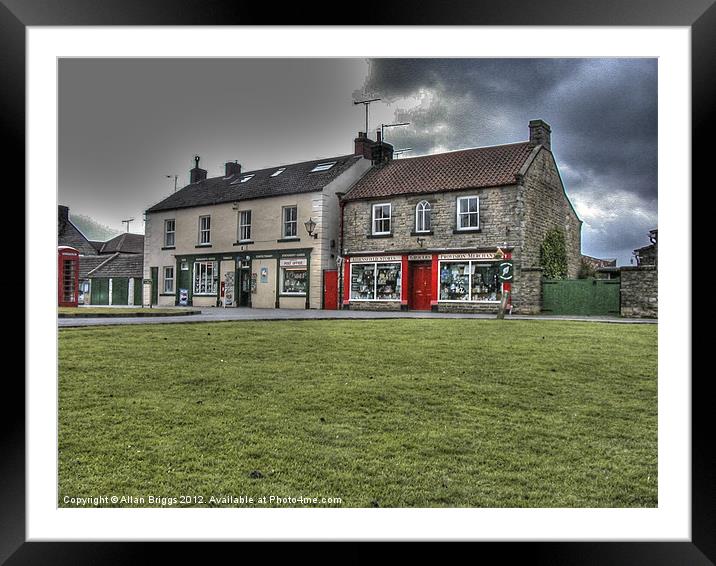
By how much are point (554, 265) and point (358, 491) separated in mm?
3729

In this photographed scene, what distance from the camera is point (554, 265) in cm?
520

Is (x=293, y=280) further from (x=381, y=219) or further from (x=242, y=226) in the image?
(x=381, y=219)

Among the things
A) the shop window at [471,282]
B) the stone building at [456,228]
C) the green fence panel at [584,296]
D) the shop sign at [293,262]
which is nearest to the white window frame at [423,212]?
the stone building at [456,228]

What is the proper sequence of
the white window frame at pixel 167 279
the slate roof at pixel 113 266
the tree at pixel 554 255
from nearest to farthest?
the tree at pixel 554 255 → the slate roof at pixel 113 266 → the white window frame at pixel 167 279

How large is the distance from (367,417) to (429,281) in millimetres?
4722

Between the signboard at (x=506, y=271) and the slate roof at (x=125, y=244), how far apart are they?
4.04m

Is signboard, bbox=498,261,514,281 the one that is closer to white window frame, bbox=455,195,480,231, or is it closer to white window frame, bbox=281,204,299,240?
white window frame, bbox=455,195,480,231

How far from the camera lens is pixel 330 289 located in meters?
8.81

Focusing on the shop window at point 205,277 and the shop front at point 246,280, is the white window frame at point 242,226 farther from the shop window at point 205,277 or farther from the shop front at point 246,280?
the shop window at point 205,277

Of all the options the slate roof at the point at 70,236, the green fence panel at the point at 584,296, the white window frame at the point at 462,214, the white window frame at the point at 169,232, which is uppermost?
the white window frame at the point at 462,214

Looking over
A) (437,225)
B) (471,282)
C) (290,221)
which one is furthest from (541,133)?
(290,221)

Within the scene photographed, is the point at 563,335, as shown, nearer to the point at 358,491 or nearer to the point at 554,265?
the point at 554,265
